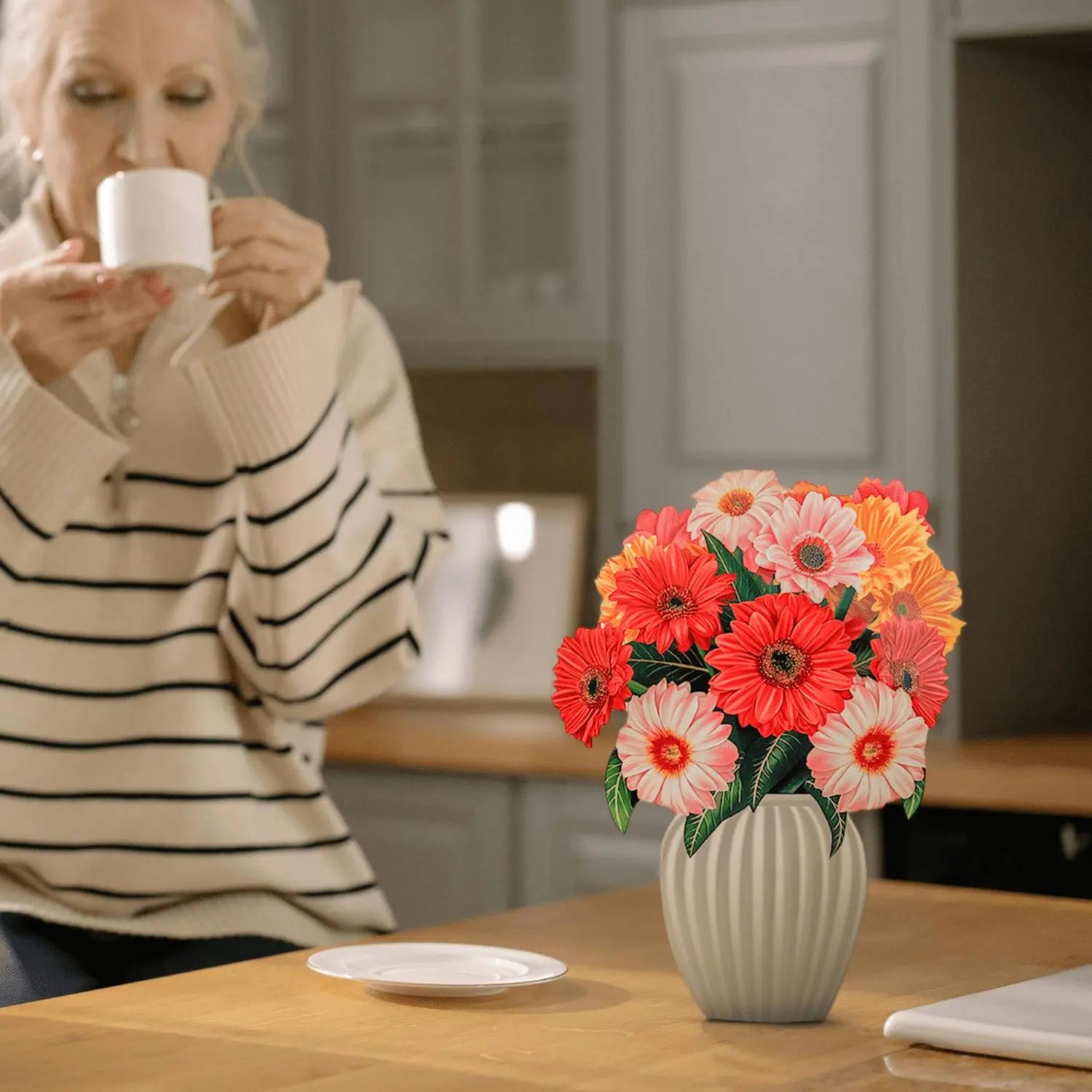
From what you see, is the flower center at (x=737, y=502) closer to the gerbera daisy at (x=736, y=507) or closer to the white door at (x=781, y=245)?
the gerbera daisy at (x=736, y=507)

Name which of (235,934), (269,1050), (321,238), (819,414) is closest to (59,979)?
(235,934)

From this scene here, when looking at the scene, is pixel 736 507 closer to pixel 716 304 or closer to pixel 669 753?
pixel 669 753

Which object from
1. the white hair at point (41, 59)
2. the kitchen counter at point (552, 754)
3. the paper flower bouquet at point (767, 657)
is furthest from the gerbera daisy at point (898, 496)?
the kitchen counter at point (552, 754)

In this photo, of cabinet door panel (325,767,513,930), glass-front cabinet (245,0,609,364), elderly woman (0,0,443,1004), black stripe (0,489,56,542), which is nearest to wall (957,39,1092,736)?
glass-front cabinet (245,0,609,364)

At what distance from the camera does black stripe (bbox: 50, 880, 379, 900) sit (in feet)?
5.76

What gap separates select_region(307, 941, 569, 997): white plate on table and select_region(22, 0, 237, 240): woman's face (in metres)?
0.75

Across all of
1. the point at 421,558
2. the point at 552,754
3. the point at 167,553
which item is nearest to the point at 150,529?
the point at 167,553

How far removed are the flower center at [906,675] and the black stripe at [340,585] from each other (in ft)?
2.24

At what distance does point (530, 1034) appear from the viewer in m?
1.22

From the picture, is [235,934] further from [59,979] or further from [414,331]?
[414,331]

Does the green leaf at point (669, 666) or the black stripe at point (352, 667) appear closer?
the green leaf at point (669, 666)

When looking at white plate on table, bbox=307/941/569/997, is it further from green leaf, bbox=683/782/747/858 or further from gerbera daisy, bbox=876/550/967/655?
gerbera daisy, bbox=876/550/967/655

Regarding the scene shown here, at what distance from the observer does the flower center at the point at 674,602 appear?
1.23 metres

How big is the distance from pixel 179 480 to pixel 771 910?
31.8 inches
